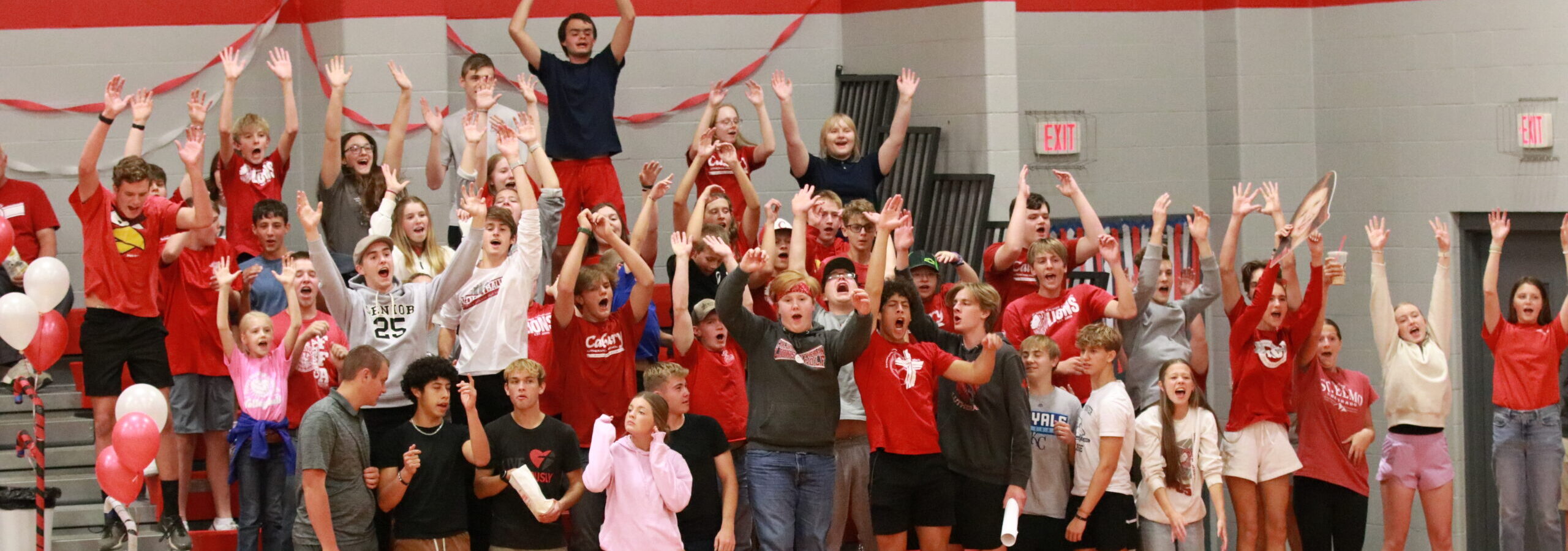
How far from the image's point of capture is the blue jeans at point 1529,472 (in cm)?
834

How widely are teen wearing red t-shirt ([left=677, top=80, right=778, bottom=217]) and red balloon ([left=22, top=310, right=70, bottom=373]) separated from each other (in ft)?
11.4

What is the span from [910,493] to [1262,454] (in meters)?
1.94

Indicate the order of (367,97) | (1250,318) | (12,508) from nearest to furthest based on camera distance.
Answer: (12,508) < (1250,318) < (367,97)

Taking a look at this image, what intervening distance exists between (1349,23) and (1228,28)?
764mm

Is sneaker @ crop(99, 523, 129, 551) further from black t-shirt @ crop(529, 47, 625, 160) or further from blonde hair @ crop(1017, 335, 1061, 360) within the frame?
blonde hair @ crop(1017, 335, 1061, 360)

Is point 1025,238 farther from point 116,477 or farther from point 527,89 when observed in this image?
point 116,477

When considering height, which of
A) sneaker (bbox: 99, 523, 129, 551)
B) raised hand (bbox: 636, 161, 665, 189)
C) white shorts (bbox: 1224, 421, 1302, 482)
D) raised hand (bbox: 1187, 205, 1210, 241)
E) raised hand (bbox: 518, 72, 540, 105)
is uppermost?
raised hand (bbox: 518, 72, 540, 105)

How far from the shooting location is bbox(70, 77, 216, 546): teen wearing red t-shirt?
7.33 metres

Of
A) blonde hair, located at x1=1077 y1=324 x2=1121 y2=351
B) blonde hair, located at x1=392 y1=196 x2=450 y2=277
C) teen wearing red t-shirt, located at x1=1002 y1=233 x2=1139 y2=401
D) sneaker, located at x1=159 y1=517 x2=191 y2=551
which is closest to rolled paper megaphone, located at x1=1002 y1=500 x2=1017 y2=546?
blonde hair, located at x1=1077 y1=324 x2=1121 y2=351

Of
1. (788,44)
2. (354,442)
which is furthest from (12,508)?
(788,44)

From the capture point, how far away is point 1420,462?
8.14m

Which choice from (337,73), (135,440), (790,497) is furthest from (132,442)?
(337,73)

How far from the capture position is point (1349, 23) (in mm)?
10586

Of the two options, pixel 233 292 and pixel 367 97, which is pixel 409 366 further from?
pixel 367 97
